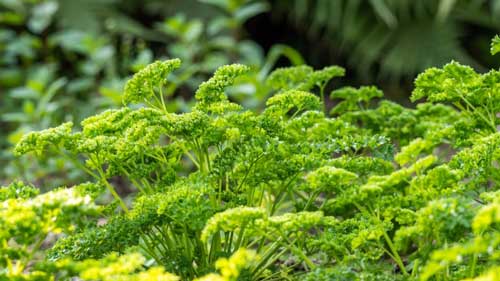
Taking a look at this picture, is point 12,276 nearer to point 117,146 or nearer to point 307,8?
point 117,146

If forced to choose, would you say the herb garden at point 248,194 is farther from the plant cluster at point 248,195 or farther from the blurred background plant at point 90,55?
the blurred background plant at point 90,55

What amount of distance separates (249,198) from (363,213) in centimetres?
21

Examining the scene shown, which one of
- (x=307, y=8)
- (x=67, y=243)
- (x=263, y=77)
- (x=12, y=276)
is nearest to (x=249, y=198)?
(x=67, y=243)

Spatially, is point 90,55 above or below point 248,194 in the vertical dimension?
above

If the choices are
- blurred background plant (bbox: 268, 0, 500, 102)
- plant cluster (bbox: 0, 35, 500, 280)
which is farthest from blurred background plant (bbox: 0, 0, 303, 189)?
plant cluster (bbox: 0, 35, 500, 280)

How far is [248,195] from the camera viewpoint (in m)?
1.22

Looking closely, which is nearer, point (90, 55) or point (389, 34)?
point (90, 55)

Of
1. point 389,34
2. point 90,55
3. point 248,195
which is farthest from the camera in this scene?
point 389,34

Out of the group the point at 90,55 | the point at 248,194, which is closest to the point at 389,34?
the point at 90,55

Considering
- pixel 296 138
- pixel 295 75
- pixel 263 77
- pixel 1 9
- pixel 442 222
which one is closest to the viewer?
pixel 442 222

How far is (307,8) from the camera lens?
13.0ft

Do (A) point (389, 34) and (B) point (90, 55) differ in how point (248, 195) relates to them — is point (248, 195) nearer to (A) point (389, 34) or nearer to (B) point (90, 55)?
(B) point (90, 55)

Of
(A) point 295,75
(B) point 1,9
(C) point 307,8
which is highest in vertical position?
(B) point 1,9

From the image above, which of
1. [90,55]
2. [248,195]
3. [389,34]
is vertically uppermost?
[90,55]
